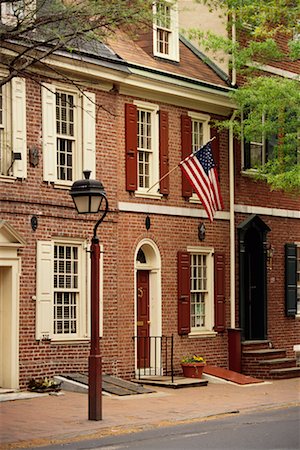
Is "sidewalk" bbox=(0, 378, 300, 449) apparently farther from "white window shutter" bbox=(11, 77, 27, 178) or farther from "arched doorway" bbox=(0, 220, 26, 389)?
"white window shutter" bbox=(11, 77, 27, 178)

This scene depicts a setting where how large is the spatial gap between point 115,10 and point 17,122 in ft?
19.4

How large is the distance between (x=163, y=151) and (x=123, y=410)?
771cm

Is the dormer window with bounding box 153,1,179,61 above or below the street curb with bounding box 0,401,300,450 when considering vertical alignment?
above

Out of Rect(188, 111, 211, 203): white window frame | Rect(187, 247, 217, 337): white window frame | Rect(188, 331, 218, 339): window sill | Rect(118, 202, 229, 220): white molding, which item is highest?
Rect(188, 111, 211, 203): white window frame

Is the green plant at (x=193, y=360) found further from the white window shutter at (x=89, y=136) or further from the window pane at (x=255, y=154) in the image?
the window pane at (x=255, y=154)

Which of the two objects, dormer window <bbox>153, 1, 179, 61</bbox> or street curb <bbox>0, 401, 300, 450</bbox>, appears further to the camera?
dormer window <bbox>153, 1, 179, 61</bbox>

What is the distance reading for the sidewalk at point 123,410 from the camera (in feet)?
52.1

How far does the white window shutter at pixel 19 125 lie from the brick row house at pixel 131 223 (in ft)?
0.08

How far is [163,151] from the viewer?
81.4 ft

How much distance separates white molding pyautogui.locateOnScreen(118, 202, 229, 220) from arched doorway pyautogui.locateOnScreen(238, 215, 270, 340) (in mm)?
1209

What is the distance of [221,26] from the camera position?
27.3 meters

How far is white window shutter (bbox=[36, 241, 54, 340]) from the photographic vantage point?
2134 centimetres

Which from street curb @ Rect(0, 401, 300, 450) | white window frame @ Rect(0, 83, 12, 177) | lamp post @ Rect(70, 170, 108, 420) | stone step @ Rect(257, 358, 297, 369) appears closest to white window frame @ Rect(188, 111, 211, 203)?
stone step @ Rect(257, 358, 297, 369)

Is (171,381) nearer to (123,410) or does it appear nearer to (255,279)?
(123,410)
